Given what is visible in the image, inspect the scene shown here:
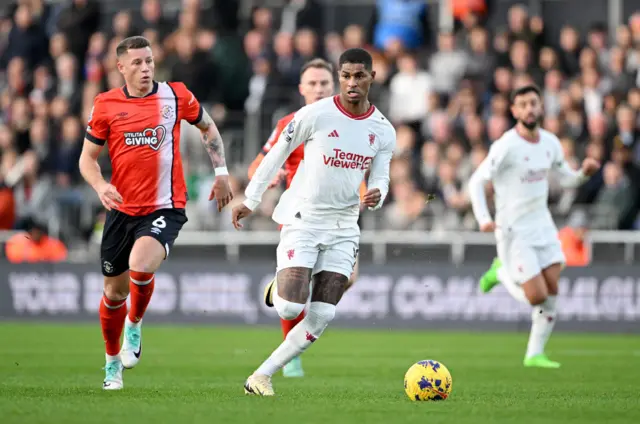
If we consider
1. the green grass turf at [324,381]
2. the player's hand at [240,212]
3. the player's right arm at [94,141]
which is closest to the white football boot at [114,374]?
the green grass turf at [324,381]

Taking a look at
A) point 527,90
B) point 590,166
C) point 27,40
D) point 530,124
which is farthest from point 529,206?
point 27,40

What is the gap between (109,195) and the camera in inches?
388

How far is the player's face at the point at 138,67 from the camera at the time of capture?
10438 mm

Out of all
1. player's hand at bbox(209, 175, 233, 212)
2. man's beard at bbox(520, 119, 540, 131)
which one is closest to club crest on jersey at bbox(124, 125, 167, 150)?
player's hand at bbox(209, 175, 233, 212)

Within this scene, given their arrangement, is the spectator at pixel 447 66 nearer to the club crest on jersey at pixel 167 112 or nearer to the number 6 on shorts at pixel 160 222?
the club crest on jersey at pixel 167 112

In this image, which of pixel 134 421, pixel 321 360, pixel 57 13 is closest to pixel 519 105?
pixel 321 360

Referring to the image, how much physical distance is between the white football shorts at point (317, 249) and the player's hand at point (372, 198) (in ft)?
1.36

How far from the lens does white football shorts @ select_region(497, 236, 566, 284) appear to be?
13.7 m

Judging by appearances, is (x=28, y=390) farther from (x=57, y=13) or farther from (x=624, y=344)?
(x=57, y=13)

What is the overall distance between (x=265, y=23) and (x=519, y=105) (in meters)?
10.7

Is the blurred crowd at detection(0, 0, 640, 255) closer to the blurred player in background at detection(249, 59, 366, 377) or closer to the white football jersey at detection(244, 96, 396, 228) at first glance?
the blurred player in background at detection(249, 59, 366, 377)

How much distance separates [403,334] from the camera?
19.4m

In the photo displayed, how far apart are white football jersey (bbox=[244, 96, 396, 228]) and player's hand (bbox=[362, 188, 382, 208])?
0.09 metres

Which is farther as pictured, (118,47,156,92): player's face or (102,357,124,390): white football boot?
(118,47,156,92): player's face
